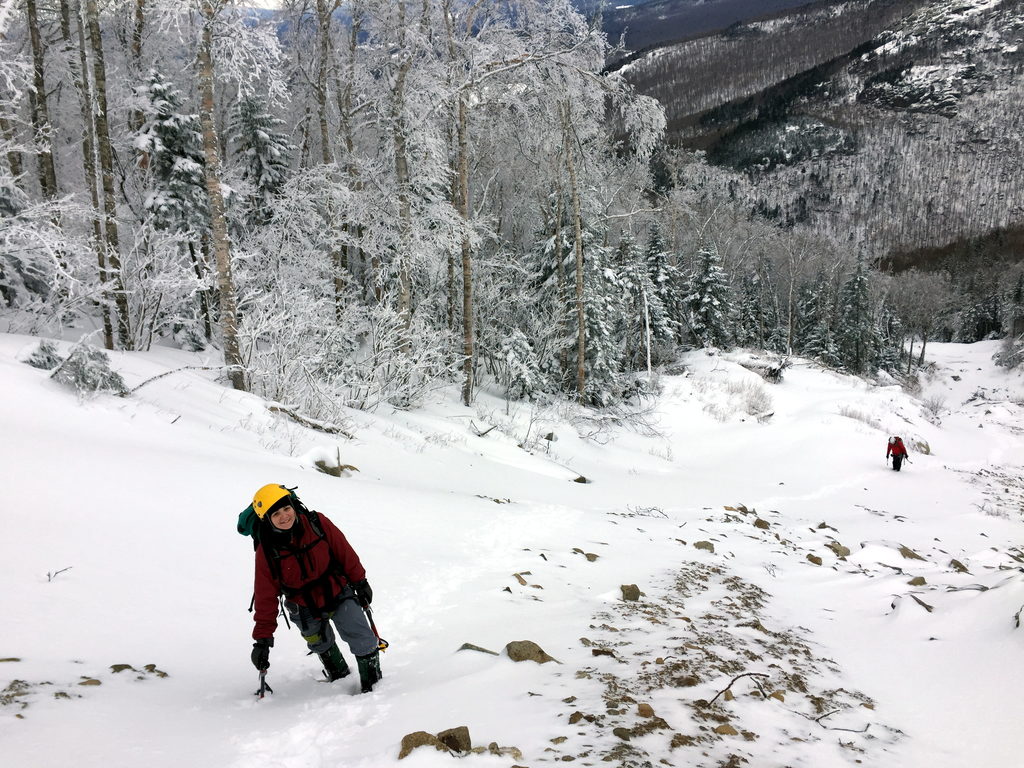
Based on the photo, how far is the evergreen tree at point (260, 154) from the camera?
21.0 m

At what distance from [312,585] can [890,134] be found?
19265 centimetres

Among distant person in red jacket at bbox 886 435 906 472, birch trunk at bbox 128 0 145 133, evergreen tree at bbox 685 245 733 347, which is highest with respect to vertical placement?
birch trunk at bbox 128 0 145 133

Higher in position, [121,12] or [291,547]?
[121,12]

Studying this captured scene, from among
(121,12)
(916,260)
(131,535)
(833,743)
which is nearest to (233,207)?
(121,12)

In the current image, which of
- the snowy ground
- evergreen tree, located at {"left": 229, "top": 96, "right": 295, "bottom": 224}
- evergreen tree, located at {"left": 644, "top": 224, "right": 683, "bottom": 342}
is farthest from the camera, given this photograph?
evergreen tree, located at {"left": 644, "top": 224, "right": 683, "bottom": 342}

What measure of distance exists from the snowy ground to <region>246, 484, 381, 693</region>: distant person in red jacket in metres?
A: 0.28

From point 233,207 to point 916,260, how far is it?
466 feet

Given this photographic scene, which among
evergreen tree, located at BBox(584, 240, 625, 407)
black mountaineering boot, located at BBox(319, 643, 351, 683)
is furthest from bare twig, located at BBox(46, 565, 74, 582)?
evergreen tree, located at BBox(584, 240, 625, 407)

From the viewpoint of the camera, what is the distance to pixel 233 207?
58.7 feet

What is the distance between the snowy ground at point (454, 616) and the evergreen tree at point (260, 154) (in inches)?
547

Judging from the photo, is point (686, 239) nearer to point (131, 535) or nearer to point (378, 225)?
point (378, 225)

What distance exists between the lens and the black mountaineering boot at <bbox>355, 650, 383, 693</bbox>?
3338mm

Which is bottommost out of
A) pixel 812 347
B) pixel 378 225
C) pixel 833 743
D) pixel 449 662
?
pixel 812 347

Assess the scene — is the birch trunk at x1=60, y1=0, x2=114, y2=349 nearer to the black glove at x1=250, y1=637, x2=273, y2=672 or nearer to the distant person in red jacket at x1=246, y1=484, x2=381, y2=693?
the distant person in red jacket at x1=246, y1=484, x2=381, y2=693
